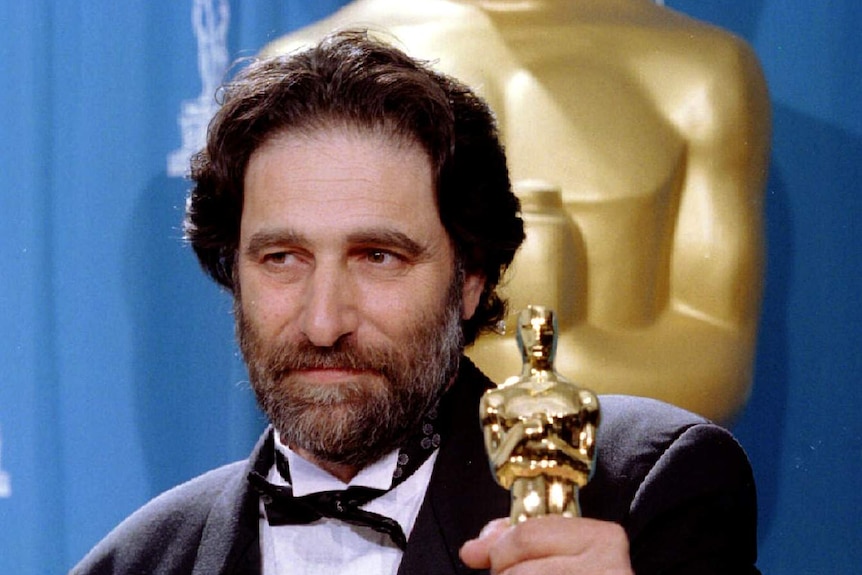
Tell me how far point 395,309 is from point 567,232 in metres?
0.51

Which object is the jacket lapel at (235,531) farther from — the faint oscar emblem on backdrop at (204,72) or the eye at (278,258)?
the faint oscar emblem on backdrop at (204,72)

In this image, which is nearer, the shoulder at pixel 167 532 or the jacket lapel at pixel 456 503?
the jacket lapel at pixel 456 503

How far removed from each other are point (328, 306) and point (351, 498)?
6.5 inches

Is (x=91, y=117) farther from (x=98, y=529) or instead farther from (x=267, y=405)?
(x=267, y=405)

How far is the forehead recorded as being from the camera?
1185 millimetres

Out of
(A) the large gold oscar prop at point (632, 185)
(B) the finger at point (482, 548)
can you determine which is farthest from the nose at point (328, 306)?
(A) the large gold oscar prop at point (632, 185)

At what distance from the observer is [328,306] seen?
114 centimetres

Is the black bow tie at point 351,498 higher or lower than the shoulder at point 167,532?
higher

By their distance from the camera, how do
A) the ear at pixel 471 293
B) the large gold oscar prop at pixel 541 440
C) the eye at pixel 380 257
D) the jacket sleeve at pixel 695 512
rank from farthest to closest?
the ear at pixel 471 293 → the eye at pixel 380 257 → the jacket sleeve at pixel 695 512 → the large gold oscar prop at pixel 541 440

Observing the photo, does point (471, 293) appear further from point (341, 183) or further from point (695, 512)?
point (695, 512)

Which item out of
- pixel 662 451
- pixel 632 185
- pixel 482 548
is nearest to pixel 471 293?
pixel 662 451

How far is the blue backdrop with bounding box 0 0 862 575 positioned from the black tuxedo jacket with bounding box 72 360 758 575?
1.63ft

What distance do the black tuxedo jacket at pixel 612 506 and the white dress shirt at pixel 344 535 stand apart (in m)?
0.03

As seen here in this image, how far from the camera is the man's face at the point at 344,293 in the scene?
1.17 meters
